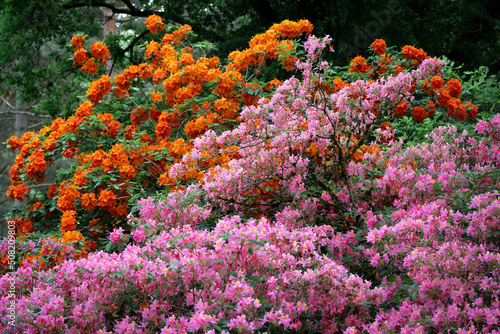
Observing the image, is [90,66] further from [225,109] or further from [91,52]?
[225,109]

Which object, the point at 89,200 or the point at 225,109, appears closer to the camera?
the point at 89,200

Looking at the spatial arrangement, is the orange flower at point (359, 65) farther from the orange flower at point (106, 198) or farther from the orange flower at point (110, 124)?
the orange flower at point (106, 198)

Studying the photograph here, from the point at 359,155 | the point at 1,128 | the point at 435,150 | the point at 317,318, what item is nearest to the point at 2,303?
the point at 317,318

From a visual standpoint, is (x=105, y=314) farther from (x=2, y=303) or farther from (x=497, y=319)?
(x=497, y=319)

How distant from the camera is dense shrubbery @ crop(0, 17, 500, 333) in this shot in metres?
1.60

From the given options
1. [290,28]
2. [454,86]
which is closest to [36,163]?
[290,28]

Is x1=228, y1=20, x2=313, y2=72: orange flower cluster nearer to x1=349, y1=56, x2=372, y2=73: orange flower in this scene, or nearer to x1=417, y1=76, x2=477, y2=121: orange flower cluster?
x1=349, y1=56, x2=372, y2=73: orange flower

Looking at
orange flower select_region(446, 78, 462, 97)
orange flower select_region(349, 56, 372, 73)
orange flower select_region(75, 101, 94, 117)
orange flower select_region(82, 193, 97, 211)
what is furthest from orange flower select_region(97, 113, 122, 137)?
orange flower select_region(446, 78, 462, 97)

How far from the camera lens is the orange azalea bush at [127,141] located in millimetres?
3363

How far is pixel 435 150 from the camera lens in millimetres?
2658

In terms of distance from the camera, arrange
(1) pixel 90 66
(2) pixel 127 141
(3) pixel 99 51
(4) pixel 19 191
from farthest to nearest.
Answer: (1) pixel 90 66 → (3) pixel 99 51 → (4) pixel 19 191 → (2) pixel 127 141

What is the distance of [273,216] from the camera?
265cm

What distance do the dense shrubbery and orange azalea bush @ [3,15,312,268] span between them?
0.06ft

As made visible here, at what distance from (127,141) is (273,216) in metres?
1.59
